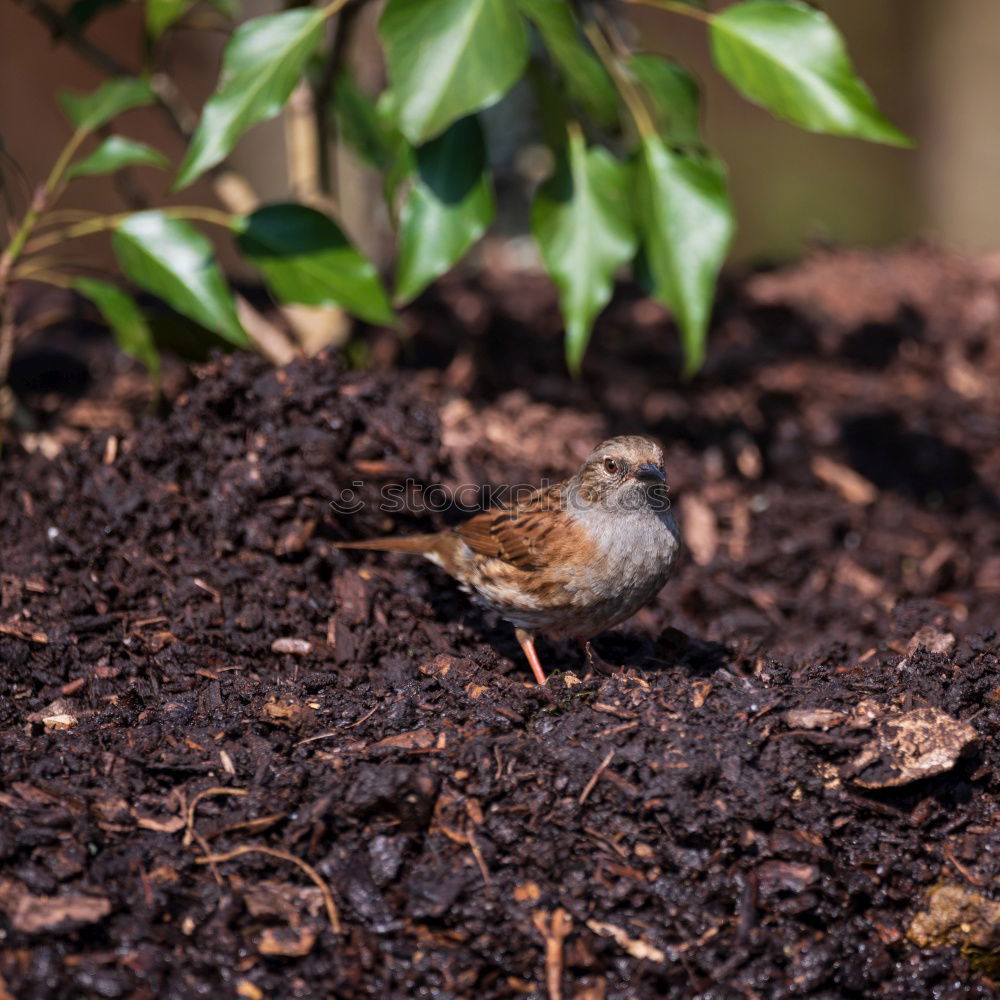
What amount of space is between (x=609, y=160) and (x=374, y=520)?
1881mm

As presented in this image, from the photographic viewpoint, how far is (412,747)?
3354 mm

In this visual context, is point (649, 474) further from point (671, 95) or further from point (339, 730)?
point (671, 95)

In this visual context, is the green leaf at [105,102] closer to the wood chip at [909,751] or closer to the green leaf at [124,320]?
the green leaf at [124,320]

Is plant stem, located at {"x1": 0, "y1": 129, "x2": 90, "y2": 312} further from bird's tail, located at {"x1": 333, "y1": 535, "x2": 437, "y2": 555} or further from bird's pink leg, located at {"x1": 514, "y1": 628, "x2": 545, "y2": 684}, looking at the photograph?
bird's pink leg, located at {"x1": 514, "y1": 628, "x2": 545, "y2": 684}

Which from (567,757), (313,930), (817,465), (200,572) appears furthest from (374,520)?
(817,465)

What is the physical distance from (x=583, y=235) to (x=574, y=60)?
746mm

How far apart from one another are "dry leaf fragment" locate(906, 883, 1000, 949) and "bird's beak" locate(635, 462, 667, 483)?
5.40 ft

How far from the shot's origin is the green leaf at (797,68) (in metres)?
4.39

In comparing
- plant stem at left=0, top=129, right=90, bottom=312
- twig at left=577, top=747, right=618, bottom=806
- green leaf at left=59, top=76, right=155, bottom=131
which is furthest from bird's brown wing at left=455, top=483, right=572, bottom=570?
green leaf at left=59, top=76, right=155, bottom=131

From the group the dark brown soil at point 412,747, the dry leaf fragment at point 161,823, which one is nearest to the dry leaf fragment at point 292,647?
the dark brown soil at point 412,747

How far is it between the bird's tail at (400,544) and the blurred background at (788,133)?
4.26 meters

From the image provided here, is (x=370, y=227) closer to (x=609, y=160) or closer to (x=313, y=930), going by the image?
(x=609, y=160)

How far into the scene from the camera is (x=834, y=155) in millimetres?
Answer: 11352

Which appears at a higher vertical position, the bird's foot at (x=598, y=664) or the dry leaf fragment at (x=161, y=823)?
the dry leaf fragment at (x=161, y=823)
